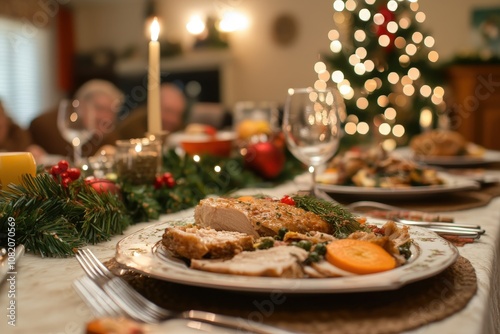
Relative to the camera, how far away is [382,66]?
199 inches

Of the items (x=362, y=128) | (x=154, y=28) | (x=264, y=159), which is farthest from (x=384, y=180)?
(x=362, y=128)

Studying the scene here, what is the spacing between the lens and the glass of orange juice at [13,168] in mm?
987

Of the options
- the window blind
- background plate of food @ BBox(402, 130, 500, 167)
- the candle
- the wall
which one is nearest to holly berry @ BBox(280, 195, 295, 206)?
the candle

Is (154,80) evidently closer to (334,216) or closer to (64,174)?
(64,174)

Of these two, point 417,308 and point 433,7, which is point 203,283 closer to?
point 417,308

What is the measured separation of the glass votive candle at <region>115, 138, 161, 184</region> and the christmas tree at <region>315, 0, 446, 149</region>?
383cm

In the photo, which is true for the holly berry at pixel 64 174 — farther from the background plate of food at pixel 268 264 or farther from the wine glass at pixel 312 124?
the wine glass at pixel 312 124

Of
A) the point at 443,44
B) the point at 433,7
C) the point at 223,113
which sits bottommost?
the point at 223,113

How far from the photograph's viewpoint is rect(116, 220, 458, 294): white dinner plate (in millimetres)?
573

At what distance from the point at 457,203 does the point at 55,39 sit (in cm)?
859

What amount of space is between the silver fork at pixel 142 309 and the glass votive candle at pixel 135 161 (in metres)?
0.54

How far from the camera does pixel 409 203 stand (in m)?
1.34

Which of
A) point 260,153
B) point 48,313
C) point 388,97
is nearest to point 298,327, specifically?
point 48,313

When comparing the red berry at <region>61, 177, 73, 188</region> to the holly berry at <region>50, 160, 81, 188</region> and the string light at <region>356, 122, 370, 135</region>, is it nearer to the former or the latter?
the holly berry at <region>50, 160, 81, 188</region>
